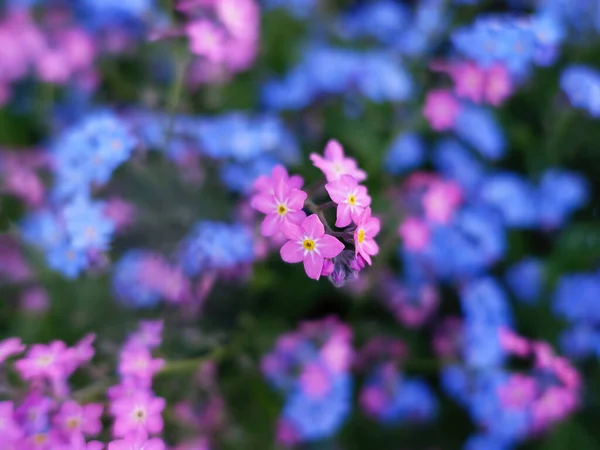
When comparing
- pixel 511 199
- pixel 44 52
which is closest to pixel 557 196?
pixel 511 199

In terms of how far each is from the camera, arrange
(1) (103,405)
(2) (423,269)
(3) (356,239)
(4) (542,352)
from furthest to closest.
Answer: (2) (423,269) < (4) (542,352) < (1) (103,405) < (3) (356,239)

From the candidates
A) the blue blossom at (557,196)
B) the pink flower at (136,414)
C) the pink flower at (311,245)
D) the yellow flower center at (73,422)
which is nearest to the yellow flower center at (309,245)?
the pink flower at (311,245)

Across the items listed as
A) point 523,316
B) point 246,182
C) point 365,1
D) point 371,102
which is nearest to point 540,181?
point 523,316

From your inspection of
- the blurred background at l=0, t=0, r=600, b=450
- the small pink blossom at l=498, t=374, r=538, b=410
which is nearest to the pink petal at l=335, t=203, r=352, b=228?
the blurred background at l=0, t=0, r=600, b=450

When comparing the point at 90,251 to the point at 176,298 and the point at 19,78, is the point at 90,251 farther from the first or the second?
the point at 19,78

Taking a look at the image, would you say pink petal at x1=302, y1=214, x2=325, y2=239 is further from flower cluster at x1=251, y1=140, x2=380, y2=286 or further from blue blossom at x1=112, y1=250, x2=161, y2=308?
blue blossom at x1=112, y1=250, x2=161, y2=308
